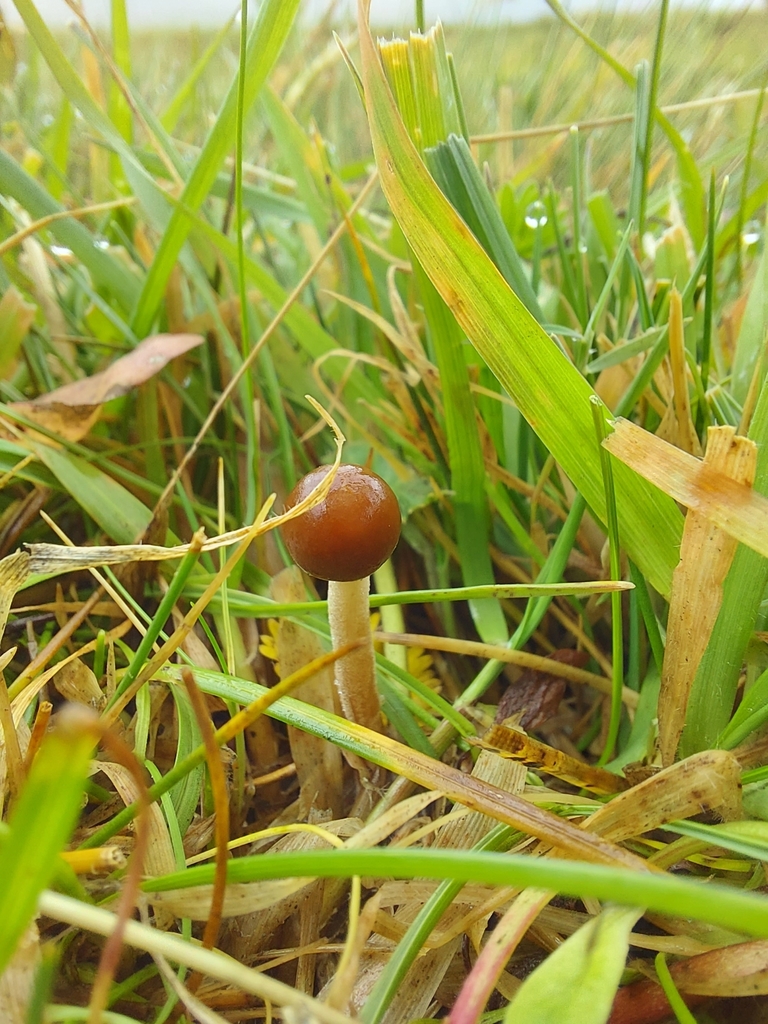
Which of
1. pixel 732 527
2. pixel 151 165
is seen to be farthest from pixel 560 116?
pixel 732 527

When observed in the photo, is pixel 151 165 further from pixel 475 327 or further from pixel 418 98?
pixel 475 327

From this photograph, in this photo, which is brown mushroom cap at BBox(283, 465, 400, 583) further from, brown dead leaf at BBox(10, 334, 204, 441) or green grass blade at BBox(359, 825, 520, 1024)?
brown dead leaf at BBox(10, 334, 204, 441)

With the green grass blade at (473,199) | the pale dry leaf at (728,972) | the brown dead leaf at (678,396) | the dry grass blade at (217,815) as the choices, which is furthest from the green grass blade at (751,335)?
the dry grass blade at (217,815)

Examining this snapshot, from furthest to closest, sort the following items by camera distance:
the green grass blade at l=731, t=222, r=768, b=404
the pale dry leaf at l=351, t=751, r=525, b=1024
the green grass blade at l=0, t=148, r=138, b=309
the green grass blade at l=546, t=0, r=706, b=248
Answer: the green grass blade at l=546, t=0, r=706, b=248, the green grass blade at l=0, t=148, r=138, b=309, the green grass blade at l=731, t=222, r=768, b=404, the pale dry leaf at l=351, t=751, r=525, b=1024

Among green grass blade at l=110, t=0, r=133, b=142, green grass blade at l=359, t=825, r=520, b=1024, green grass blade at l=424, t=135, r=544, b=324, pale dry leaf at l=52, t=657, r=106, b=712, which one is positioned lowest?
green grass blade at l=359, t=825, r=520, b=1024

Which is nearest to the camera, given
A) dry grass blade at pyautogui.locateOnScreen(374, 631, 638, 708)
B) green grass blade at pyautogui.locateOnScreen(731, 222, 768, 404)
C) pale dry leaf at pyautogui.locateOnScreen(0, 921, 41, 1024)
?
pale dry leaf at pyautogui.locateOnScreen(0, 921, 41, 1024)

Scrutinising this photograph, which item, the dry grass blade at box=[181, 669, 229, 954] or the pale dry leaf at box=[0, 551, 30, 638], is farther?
the pale dry leaf at box=[0, 551, 30, 638]

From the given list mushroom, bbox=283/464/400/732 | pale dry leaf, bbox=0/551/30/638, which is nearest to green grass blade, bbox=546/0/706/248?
mushroom, bbox=283/464/400/732
